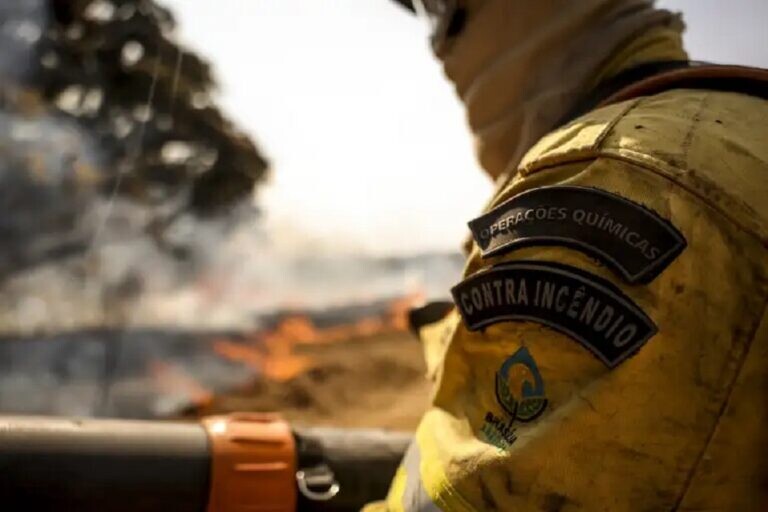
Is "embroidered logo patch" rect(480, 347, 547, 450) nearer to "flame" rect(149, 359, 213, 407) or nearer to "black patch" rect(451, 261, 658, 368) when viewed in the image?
"black patch" rect(451, 261, 658, 368)

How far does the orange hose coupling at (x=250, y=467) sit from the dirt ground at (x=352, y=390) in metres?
1.58

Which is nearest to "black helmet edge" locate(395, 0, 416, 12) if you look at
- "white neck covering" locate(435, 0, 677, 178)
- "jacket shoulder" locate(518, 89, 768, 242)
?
"white neck covering" locate(435, 0, 677, 178)

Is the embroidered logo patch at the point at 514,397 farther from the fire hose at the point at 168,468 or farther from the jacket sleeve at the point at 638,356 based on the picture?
the fire hose at the point at 168,468

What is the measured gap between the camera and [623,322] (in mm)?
667

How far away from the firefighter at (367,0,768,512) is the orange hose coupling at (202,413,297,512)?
0.50 meters

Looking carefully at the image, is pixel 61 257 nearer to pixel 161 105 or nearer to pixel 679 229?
pixel 161 105

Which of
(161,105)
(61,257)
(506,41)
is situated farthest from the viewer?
(161,105)

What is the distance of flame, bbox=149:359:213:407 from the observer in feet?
10.5

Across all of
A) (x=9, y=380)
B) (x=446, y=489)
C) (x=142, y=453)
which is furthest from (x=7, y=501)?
(x=9, y=380)

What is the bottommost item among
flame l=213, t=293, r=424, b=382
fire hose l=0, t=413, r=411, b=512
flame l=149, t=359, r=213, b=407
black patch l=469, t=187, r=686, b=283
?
flame l=213, t=293, r=424, b=382

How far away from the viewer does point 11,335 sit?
2922 millimetres

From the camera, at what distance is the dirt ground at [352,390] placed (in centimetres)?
312

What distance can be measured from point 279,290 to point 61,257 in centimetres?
104

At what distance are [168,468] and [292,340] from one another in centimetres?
261
